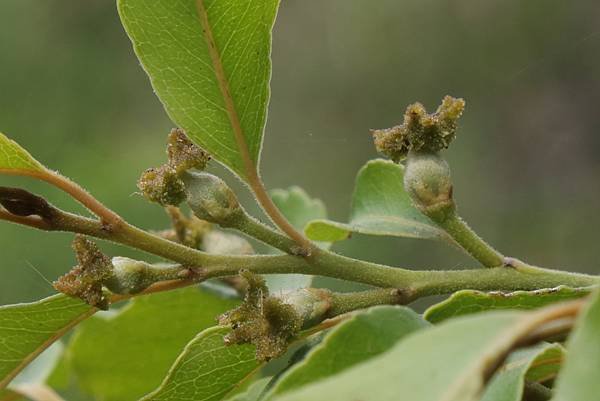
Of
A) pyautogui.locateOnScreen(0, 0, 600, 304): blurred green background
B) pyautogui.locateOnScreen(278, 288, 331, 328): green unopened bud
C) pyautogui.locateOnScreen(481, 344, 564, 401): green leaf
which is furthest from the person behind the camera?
pyautogui.locateOnScreen(0, 0, 600, 304): blurred green background

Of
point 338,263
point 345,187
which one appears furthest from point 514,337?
point 345,187

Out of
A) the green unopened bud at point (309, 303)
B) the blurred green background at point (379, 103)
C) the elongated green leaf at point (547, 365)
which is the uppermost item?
the blurred green background at point (379, 103)

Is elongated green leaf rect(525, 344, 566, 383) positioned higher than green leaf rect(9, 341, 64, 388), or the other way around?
elongated green leaf rect(525, 344, 566, 383)

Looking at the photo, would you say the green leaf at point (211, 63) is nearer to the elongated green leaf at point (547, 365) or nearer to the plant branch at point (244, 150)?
the plant branch at point (244, 150)

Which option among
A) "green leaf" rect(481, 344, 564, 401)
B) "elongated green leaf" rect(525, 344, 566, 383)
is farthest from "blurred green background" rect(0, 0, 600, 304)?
"green leaf" rect(481, 344, 564, 401)

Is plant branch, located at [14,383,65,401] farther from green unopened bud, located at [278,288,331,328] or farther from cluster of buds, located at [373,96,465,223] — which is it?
cluster of buds, located at [373,96,465,223]

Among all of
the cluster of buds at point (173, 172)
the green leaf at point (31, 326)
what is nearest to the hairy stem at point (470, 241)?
the cluster of buds at point (173, 172)

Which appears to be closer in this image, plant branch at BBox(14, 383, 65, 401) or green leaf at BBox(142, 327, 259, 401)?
green leaf at BBox(142, 327, 259, 401)

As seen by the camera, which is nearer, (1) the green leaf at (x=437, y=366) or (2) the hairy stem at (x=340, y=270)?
(1) the green leaf at (x=437, y=366)
